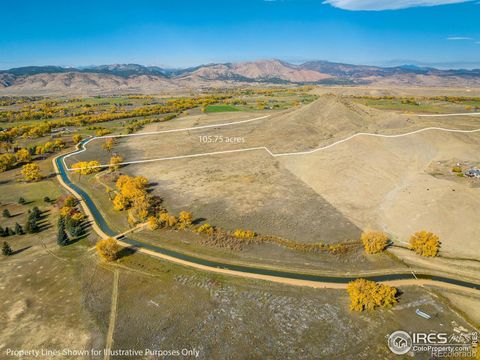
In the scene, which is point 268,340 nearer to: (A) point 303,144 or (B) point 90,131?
(A) point 303,144

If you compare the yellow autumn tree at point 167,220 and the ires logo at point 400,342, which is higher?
the yellow autumn tree at point 167,220

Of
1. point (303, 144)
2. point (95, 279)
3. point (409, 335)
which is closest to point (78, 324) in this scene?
point (95, 279)

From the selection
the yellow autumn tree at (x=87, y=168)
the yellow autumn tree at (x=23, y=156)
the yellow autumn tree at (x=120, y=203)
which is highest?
the yellow autumn tree at (x=23, y=156)

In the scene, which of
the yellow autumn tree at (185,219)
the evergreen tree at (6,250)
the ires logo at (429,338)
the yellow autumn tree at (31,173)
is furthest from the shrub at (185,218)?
the yellow autumn tree at (31,173)

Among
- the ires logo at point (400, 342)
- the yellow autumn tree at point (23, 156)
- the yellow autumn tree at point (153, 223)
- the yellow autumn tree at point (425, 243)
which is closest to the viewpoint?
the ires logo at point (400, 342)

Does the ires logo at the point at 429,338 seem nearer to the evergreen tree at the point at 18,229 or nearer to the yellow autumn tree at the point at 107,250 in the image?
the yellow autumn tree at the point at 107,250

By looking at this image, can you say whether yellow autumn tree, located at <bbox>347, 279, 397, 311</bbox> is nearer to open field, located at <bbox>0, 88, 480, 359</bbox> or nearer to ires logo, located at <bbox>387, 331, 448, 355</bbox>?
open field, located at <bbox>0, 88, 480, 359</bbox>

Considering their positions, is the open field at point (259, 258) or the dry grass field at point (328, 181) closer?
the open field at point (259, 258)
